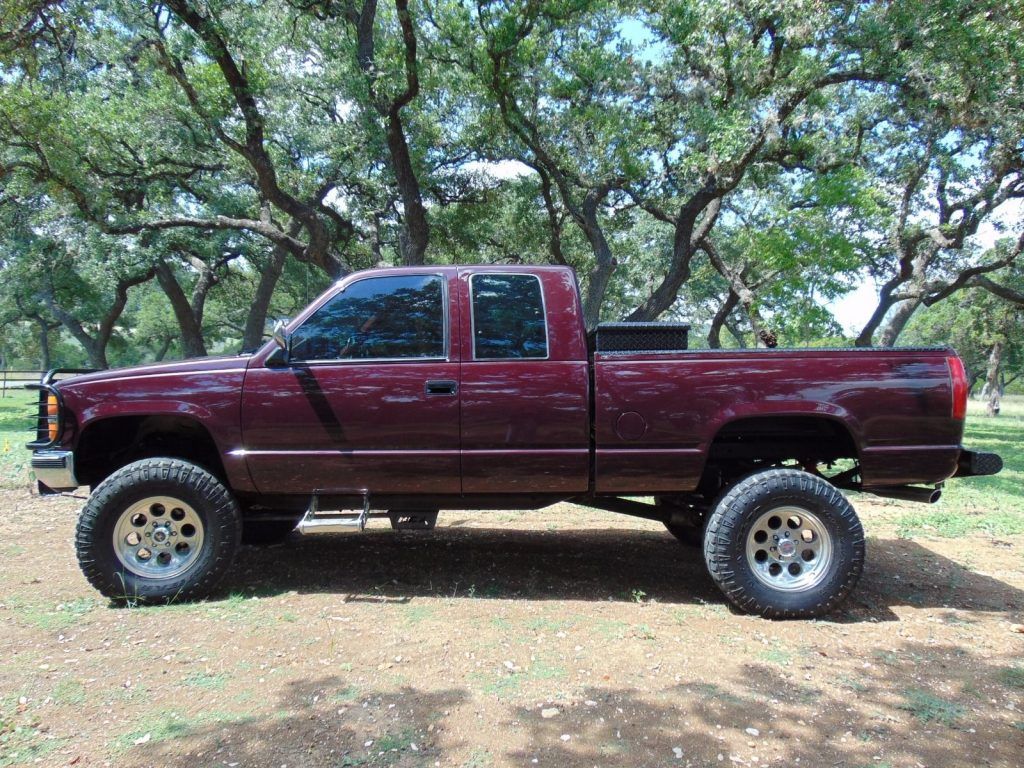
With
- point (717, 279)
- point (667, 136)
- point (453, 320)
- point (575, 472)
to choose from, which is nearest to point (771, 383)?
point (575, 472)

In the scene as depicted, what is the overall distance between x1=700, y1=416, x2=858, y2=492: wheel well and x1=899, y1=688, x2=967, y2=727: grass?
1528mm

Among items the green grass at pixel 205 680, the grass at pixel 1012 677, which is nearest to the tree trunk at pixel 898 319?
the grass at pixel 1012 677

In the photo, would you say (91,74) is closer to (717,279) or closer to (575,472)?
(575,472)

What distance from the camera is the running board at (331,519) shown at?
13.6ft

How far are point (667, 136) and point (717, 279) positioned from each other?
1240 centimetres

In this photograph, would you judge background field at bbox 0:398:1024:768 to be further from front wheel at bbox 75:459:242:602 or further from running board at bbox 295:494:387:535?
running board at bbox 295:494:387:535

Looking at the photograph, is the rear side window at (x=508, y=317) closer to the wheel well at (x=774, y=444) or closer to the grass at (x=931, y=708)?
the wheel well at (x=774, y=444)

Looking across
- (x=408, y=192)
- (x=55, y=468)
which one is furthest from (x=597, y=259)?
(x=55, y=468)

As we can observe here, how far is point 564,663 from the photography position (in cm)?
341

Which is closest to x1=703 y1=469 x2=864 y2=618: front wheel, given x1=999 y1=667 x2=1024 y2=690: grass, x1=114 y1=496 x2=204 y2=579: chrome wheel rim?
x1=999 y1=667 x2=1024 y2=690: grass

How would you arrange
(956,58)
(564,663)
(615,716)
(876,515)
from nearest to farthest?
1. (615,716)
2. (564,663)
3. (876,515)
4. (956,58)

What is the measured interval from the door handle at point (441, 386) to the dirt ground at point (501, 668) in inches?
51.4

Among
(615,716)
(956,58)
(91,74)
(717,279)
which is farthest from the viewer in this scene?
(717,279)

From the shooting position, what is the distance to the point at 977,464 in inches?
161
